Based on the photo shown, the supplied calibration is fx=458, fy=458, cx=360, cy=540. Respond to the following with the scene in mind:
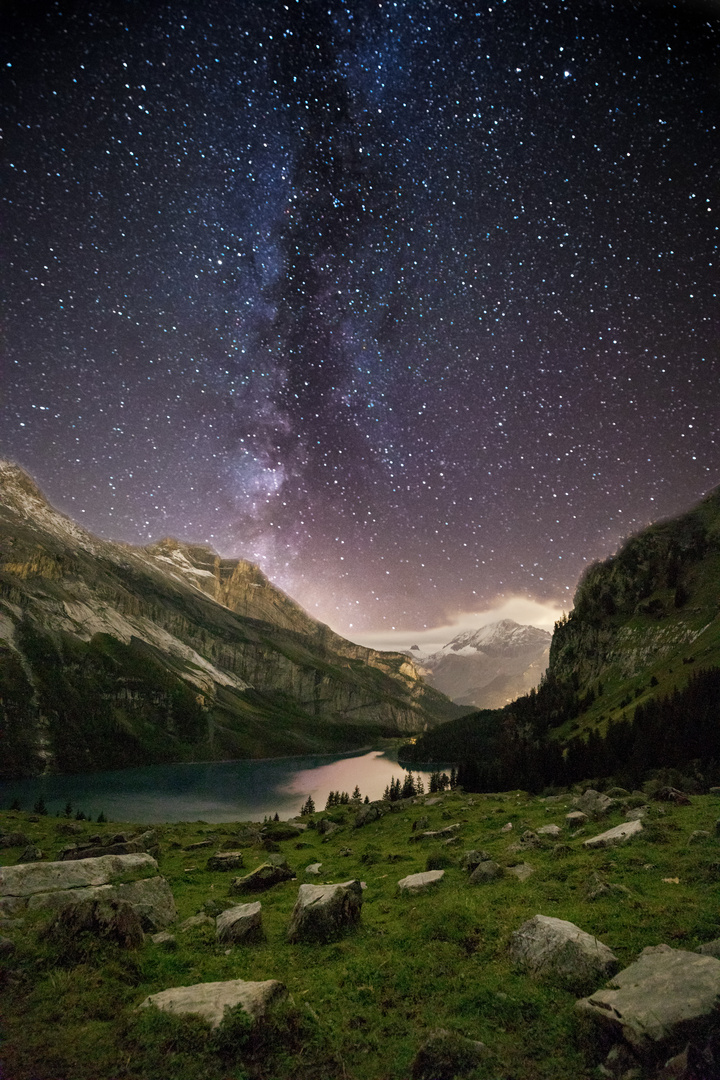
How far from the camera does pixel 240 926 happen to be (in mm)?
14453

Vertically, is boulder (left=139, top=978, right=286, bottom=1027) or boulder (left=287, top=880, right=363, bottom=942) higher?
boulder (left=139, top=978, right=286, bottom=1027)

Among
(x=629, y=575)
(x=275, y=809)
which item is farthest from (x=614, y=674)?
(x=275, y=809)

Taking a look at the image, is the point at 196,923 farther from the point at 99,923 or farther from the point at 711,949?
the point at 711,949

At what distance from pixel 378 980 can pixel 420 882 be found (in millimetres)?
8479

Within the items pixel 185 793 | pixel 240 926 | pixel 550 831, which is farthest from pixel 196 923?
pixel 185 793

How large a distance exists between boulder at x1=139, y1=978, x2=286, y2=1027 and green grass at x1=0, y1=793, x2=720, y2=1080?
264mm

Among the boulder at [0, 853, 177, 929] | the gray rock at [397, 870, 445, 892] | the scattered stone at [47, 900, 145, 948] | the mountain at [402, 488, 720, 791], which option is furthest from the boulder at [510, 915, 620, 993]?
the mountain at [402, 488, 720, 791]

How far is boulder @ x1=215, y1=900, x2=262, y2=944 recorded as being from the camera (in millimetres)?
14227

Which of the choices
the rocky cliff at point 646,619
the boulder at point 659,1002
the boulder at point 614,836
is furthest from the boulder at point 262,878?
the rocky cliff at point 646,619

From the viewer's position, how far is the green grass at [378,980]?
8.30 meters

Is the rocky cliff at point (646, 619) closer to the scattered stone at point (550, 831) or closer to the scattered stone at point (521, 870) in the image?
the scattered stone at point (550, 831)

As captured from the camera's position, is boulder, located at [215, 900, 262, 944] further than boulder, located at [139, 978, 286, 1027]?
Yes

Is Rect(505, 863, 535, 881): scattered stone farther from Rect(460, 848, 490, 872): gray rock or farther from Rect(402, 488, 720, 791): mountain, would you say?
Rect(402, 488, 720, 791): mountain

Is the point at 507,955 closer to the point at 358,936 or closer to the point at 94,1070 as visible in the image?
the point at 358,936
